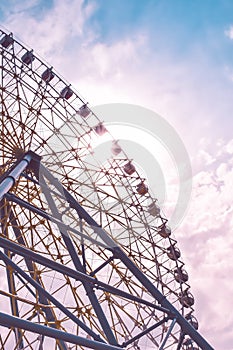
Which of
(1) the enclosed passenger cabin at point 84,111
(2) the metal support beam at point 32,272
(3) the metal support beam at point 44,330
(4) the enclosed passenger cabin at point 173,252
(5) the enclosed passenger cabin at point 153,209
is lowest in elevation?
(3) the metal support beam at point 44,330

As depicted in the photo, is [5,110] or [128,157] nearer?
[5,110]

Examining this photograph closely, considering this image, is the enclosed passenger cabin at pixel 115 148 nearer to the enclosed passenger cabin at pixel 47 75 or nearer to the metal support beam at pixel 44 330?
the enclosed passenger cabin at pixel 47 75

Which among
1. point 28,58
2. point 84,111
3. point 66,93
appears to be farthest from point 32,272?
point 28,58

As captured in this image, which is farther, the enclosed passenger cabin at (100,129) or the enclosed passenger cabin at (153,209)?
the enclosed passenger cabin at (153,209)

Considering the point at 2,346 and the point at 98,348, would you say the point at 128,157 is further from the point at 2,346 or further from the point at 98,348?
the point at 98,348

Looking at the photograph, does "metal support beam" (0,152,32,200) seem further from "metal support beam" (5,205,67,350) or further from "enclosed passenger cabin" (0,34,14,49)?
"enclosed passenger cabin" (0,34,14,49)

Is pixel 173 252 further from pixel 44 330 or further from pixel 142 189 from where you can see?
pixel 44 330

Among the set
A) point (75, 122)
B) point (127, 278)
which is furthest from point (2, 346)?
point (75, 122)

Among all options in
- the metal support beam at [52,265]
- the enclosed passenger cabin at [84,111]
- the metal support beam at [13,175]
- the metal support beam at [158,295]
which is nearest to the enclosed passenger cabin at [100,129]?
the enclosed passenger cabin at [84,111]

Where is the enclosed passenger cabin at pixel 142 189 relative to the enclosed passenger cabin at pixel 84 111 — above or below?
below

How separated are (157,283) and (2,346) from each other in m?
7.20

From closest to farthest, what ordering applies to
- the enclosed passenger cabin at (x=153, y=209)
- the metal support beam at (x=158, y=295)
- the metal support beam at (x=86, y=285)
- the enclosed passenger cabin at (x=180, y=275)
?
the metal support beam at (x=86, y=285), the metal support beam at (x=158, y=295), the enclosed passenger cabin at (x=180, y=275), the enclosed passenger cabin at (x=153, y=209)

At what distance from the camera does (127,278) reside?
52.9 ft

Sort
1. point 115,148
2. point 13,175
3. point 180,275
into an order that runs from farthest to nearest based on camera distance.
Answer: point 115,148, point 180,275, point 13,175
